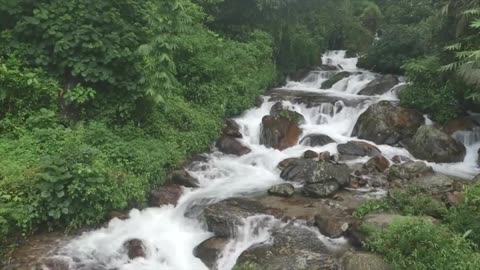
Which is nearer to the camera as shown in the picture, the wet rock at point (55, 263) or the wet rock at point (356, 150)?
the wet rock at point (55, 263)

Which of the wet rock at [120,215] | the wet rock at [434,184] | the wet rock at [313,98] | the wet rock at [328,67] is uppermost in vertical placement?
the wet rock at [328,67]

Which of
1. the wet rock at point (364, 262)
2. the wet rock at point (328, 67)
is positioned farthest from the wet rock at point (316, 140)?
the wet rock at point (328, 67)

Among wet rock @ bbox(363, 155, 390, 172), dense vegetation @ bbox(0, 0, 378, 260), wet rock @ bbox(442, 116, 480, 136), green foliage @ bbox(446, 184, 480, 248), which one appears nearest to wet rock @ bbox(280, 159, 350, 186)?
wet rock @ bbox(363, 155, 390, 172)

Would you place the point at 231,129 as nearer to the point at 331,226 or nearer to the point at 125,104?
the point at 125,104

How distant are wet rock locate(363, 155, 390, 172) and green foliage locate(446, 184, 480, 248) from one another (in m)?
3.78

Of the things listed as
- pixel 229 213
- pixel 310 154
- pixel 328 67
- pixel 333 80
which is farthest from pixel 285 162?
pixel 328 67

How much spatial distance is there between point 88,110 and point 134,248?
151 inches

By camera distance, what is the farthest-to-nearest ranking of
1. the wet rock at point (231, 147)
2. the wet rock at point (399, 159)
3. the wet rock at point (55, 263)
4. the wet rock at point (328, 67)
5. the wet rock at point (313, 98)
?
the wet rock at point (328, 67), the wet rock at point (313, 98), the wet rock at point (231, 147), the wet rock at point (399, 159), the wet rock at point (55, 263)

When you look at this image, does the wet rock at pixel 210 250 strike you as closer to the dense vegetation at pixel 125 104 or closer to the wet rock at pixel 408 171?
the dense vegetation at pixel 125 104

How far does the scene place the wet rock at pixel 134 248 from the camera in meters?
7.10

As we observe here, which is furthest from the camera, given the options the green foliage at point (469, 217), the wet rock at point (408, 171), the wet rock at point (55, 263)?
the wet rock at point (408, 171)

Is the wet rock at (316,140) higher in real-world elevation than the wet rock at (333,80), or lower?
lower

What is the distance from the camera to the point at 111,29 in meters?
9.49

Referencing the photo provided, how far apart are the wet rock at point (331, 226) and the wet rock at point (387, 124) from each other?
569 centimetres
